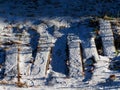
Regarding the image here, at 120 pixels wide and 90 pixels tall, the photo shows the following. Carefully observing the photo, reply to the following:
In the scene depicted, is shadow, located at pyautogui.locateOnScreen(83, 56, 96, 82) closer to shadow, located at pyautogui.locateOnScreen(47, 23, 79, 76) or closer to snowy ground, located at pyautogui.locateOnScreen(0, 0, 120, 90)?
snowy ground, located at pyautogui.locateOnScreen(0, 0, 120, 90)

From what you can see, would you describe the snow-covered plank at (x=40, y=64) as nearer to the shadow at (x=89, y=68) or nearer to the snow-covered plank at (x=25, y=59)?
the snow-covered plank at (x=25, y=59)

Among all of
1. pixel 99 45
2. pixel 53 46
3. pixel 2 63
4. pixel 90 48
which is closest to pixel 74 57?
pixel 90 48

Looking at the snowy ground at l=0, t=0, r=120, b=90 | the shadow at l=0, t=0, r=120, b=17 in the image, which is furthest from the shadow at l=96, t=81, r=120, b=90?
the shadow at l=0, t=0, r=120, b=17

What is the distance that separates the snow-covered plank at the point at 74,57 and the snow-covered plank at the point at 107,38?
0.42 meters

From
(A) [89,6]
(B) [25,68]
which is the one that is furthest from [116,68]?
(A) [89,6]

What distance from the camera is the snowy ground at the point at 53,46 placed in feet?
22.8

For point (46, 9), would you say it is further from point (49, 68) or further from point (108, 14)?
point (49, 68)

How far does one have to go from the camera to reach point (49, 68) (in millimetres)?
7273

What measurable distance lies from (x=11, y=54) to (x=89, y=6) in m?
2.25

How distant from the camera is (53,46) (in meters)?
7.82

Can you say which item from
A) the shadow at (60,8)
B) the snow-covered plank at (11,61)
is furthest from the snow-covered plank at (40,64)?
the shadow at (60,8)

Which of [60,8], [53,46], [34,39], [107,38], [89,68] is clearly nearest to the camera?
[89,68]

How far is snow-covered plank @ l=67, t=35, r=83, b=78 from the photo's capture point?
7105mm

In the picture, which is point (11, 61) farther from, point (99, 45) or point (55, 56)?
point (99, 45)
